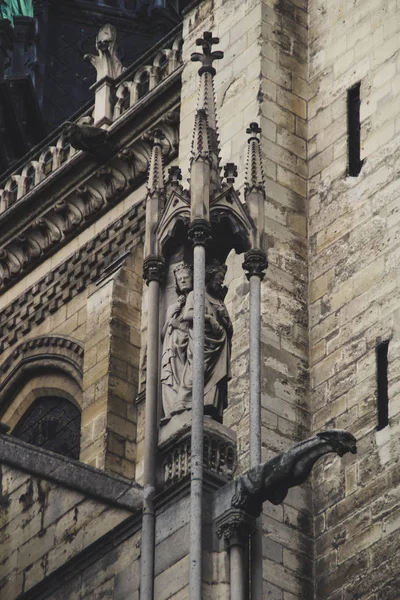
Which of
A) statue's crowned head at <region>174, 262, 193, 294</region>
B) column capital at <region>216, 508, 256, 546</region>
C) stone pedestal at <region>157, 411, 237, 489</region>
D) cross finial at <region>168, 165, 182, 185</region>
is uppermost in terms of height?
cross finial at <region>168, 165, 182, 185</region>

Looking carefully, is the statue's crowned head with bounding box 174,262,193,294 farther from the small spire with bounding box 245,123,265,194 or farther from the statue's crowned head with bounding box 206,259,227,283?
the small spire with bounding box 245,123,265,194

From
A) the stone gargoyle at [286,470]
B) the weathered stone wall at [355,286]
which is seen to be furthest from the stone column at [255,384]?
the weathered stone wall at [355,286]

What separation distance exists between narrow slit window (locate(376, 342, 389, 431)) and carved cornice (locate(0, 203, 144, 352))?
20.1 ft

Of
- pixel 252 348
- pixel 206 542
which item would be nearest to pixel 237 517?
pixel 206 542

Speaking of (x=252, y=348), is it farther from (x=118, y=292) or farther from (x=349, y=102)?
(x=118, y=292)

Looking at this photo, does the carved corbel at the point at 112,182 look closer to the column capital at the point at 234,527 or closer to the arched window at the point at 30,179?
the arched window at the point at 30,179

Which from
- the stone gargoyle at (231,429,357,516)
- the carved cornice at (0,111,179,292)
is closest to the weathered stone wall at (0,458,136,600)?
the stone gargoyle at (231,429,357,516)

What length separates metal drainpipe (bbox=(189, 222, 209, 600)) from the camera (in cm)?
2072

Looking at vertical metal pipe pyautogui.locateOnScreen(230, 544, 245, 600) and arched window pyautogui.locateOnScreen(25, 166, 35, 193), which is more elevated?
arched window pyautogui.locateOnScreen(25, 166, 35, 193)

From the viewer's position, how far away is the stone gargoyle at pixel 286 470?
2125cm

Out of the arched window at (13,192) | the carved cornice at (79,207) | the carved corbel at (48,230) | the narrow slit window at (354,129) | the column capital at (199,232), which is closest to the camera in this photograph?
the column capital at (199,232)

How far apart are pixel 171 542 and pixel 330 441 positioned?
1.40 m

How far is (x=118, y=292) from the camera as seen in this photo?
31.7 meters

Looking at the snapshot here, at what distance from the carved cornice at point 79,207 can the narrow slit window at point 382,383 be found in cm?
586
